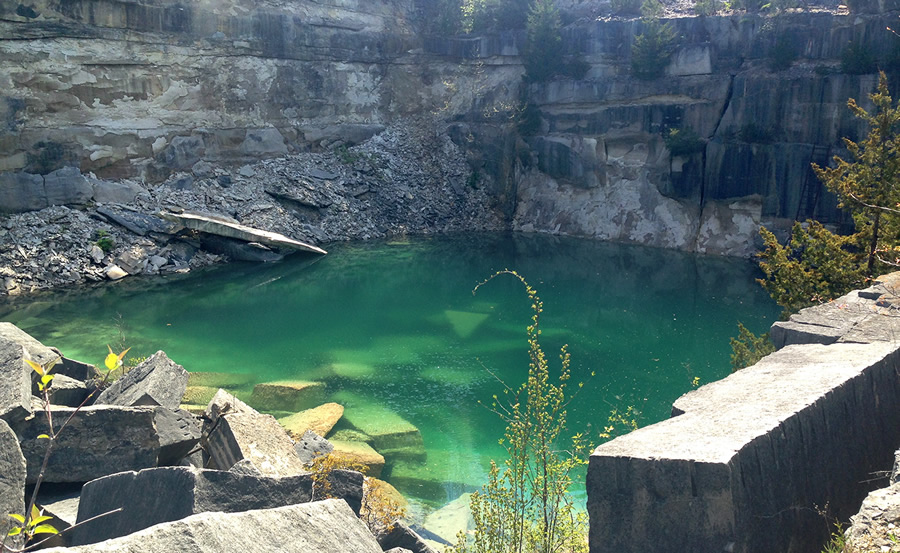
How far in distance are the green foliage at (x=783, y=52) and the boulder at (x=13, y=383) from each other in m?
20.3

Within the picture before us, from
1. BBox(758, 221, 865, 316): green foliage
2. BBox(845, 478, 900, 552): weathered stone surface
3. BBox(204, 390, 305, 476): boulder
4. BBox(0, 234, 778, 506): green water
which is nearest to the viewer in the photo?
BBox(845, 478, 900, 552): weathered stone surface

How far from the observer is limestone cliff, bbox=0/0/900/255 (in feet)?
64.8

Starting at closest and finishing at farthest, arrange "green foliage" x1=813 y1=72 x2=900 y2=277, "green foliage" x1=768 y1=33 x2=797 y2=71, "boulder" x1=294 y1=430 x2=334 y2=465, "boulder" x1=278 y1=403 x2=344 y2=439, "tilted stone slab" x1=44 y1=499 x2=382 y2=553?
"tilted stone slab" x1=44 y1=499 x2=382 y2=553 < "boulder" x1=294 y1=430 x2=334 y2=465 < "green foliage" x1=813 y1=72 x2=900 y2=277 < "boulder" x1=278 y1=403 x2=344 y2=439 < "green foliage" x1=768 y1=33 x2=797 y2=71

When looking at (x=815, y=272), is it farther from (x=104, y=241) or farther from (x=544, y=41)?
(x=544, y=41)

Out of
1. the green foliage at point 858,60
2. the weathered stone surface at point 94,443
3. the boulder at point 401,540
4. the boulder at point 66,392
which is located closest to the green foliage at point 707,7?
the green foliage at point 858,60

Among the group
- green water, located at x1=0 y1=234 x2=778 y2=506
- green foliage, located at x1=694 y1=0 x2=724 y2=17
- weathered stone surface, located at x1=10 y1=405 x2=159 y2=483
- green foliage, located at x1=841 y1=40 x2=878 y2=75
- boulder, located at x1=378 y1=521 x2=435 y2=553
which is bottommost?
green water, located at x1=0 y1=234 x2=778 y2=506

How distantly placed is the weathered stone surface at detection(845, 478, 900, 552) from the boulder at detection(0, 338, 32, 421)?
16.9ft

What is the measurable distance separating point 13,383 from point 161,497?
7.30 feet

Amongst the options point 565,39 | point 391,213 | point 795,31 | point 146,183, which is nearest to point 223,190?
point 146,183

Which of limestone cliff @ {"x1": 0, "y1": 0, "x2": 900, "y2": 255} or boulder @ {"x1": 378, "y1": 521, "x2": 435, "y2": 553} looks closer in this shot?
boulder @ {"x1": 378, "y1": 521, "x2": 435, "y2": 553}

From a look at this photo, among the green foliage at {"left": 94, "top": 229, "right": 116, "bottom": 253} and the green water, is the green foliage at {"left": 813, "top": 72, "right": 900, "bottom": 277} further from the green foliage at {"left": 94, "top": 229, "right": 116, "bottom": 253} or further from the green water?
the green foliage at {"left": 94, "top": 229, "right": 116, "bottom": 253}

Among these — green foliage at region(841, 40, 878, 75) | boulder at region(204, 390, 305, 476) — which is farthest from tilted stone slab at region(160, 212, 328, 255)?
green foliage at region(841, 40, 878, 75)

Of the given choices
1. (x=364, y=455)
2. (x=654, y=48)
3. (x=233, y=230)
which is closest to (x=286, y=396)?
(x=364, y=455)

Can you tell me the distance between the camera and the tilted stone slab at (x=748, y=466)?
11.2 ft
